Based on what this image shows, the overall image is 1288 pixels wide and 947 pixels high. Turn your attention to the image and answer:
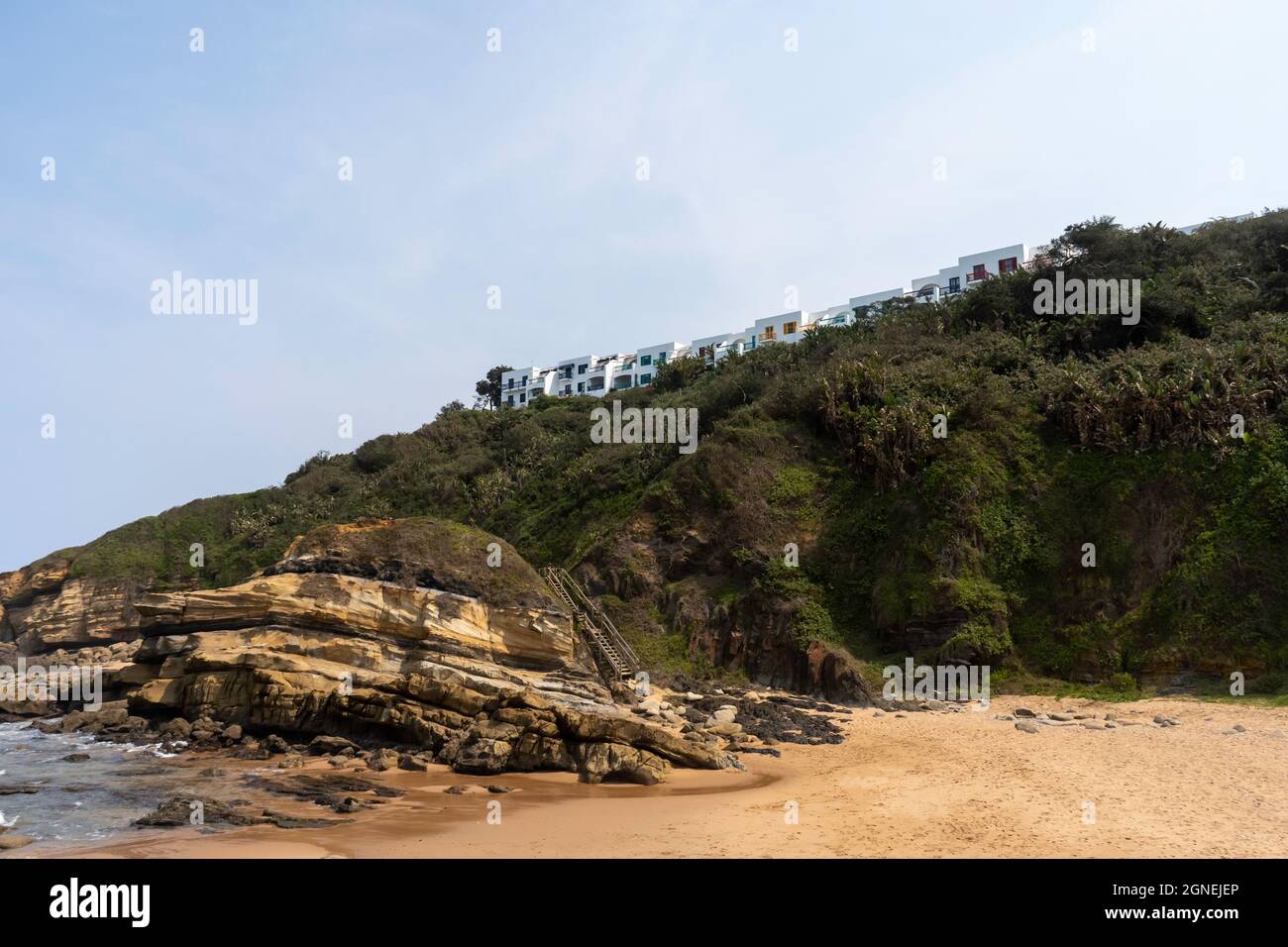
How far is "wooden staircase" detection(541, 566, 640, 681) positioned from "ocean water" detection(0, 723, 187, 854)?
11.2 meters

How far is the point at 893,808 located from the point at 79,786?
537 inches

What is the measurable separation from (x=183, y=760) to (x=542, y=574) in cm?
1448

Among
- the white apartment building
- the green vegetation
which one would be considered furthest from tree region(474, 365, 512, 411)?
the green vegetation

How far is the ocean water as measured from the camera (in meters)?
11.7

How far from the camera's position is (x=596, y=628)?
27.0 metres

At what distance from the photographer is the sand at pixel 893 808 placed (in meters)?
10.1

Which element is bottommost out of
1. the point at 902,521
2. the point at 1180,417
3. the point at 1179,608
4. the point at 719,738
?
the point at 719,738

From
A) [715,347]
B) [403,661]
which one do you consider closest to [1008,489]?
[403,661]

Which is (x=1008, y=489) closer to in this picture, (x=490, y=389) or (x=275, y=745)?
(x=275, y=745)

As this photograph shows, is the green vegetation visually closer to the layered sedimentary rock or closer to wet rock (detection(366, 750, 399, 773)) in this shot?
the layered sedimentary rock

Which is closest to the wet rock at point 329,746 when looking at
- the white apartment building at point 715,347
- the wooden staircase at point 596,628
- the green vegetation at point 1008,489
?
the wooden staircase at point 596,628
